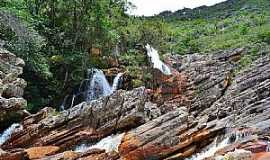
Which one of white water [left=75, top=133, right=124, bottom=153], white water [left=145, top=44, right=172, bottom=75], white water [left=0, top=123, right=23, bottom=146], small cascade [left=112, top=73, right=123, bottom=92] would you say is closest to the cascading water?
small cascade [left=112, top=73, right=123, bottom=92]

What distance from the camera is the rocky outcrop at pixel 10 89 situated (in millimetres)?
34188

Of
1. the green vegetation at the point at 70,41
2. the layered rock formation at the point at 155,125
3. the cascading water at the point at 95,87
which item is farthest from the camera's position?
the cascading water at the point at 95,87

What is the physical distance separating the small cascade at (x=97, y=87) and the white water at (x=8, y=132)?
1030cm

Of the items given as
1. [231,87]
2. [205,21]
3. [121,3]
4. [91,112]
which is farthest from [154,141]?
[205,21]

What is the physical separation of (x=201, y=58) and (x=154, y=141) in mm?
29569

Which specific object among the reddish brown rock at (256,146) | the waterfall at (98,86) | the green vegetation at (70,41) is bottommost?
the reddish brown rock at (256,146)

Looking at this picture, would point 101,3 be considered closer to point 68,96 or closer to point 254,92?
point 68,96

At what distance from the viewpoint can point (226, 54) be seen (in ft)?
186

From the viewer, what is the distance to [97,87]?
44219 millimetres

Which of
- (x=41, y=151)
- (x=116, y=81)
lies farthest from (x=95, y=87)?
(x=41, y=151)

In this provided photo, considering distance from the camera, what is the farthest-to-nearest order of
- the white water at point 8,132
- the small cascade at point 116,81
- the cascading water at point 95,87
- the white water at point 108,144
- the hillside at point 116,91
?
the small cascade at point 116,81 → the cascading water at point 95,87 → the white water at point 8,132 → the white water at point 108,144 → the hillside at point 116,91

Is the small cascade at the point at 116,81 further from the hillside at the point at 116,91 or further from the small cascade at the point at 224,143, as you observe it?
the small cascade at the point at 224,143

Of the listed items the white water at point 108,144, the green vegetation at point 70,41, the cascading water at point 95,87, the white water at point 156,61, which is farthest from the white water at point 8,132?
the white water at point 156,61

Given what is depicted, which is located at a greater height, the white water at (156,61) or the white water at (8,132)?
the white water at (156,61)
